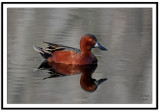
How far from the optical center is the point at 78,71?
11.1 metres

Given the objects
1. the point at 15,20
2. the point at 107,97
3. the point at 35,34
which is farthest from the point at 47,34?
the point at 107,97

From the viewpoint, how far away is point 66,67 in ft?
37.7

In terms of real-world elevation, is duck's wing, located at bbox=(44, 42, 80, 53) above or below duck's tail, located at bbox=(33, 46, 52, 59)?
above

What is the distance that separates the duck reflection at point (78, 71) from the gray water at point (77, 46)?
0.41 ft

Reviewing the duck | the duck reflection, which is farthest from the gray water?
the duck

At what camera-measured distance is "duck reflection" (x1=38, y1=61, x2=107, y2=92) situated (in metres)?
10.0

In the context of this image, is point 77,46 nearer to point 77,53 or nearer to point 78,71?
point 77,53

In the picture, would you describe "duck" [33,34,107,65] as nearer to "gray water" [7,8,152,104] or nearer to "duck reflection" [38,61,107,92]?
"duck reflection" [38,61,107,92]

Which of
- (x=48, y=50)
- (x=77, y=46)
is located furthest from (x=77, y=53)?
(x=77, y=46)

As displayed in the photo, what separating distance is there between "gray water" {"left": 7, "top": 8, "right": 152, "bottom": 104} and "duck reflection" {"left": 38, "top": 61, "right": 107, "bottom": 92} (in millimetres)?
124

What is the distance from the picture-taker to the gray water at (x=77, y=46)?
934 cm

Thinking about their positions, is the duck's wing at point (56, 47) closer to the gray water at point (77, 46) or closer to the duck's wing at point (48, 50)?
the duck's wing at point (48, 50)

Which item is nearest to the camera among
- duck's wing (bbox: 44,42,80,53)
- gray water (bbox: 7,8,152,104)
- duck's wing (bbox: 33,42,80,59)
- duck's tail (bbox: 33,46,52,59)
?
gray water (bbox: 7,8,152,104)

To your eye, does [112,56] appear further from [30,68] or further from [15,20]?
[15,20]
